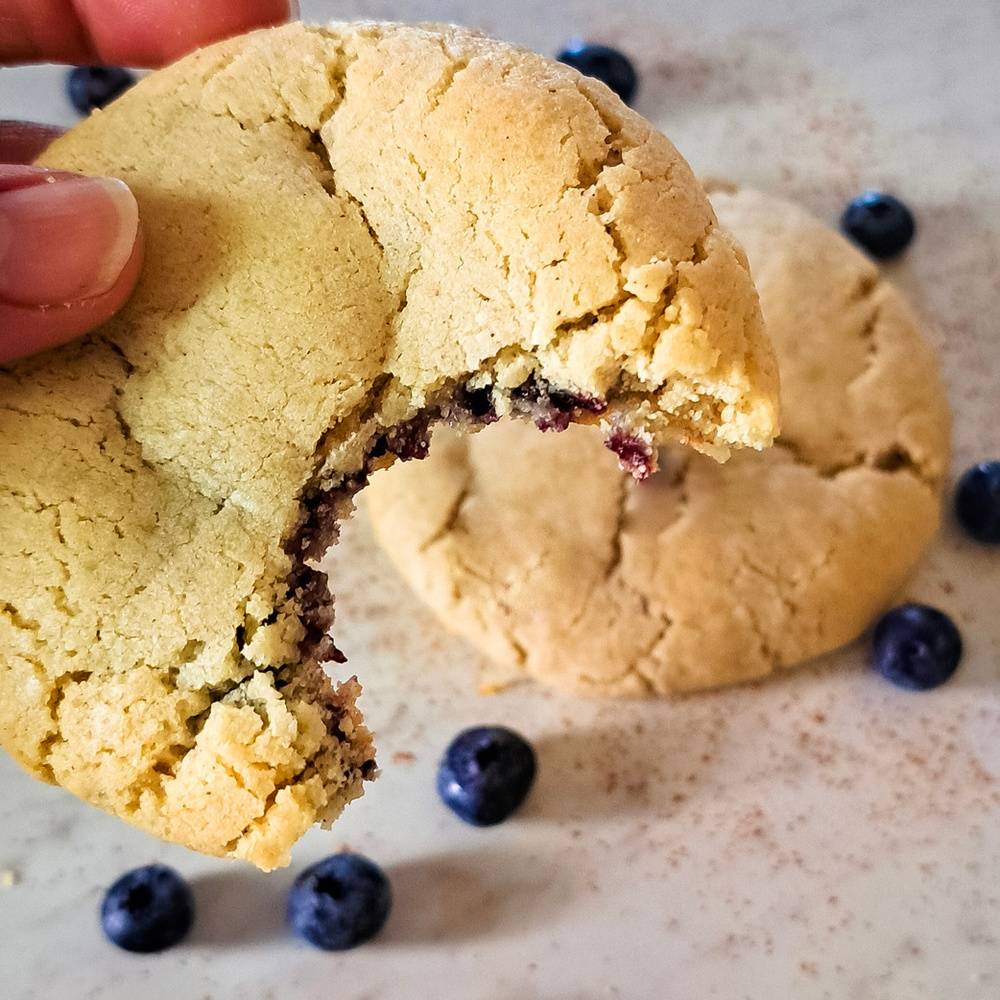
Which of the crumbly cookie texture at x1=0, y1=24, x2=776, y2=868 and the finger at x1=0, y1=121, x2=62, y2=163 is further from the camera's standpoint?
the finger at x1=0, y1=121, x2=62, y2=163

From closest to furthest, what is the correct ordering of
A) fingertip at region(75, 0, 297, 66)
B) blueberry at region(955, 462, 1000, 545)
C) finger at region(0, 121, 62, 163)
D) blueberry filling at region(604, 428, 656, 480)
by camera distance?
blueberry filling at region(604, 428, 656, 480) < fingertip at region(75, 0, 297, 66) < finger at region(0, 121, 62, 163) < blueberry at region(955, 462, 1000, 545)

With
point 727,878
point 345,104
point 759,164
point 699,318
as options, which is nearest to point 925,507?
point 727,878

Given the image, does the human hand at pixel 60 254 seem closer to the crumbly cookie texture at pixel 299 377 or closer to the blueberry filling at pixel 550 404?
the crumbly cookie texture at pixel 299 377

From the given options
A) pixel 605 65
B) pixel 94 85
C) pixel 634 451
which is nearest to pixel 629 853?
pixel 634 451

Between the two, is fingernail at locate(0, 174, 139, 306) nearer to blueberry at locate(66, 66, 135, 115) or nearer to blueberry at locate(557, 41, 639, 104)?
blueberry at locate(66, 66, 135, 115)

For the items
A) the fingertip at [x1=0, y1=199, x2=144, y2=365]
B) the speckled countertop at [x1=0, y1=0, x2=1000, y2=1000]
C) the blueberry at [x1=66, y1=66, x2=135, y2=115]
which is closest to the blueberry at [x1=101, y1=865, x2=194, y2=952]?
the speckled countertop at [x1=0, y1=0, x2=1000, y2=1000]

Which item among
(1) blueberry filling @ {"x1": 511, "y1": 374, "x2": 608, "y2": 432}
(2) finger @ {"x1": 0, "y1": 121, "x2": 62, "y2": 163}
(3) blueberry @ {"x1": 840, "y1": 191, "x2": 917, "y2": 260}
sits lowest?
(3) blueberry @ {"x1": 840, "y1": 191, "x2": 917, "y2": 260}
